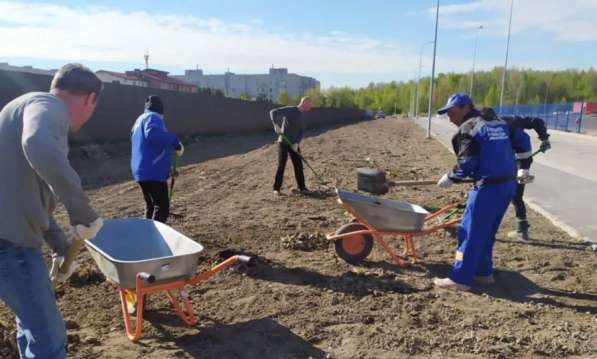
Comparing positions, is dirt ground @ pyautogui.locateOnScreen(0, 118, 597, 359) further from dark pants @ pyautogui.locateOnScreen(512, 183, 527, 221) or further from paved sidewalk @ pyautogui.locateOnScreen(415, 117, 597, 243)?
paved sidewalk @ pyautogui.locateOnScreen(415, 117, 597, 243)

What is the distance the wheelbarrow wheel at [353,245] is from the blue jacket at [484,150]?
127 cm

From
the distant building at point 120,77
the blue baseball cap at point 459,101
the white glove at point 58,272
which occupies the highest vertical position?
the distant building at point 120,77

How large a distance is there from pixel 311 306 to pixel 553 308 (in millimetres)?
2141

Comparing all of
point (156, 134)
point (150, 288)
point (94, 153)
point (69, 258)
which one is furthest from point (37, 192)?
point (94, 153)

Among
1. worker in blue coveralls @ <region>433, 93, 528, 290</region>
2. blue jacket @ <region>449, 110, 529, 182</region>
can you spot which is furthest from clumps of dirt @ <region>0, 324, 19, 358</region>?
blue jacket @ <region>449, 110, 529, 182</region>

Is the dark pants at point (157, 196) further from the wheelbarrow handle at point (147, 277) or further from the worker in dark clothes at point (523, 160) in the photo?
the worker in dark clothes at point (523, 160)

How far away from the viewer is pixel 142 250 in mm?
4082

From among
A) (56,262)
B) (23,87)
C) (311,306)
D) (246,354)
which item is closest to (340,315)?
(311,306)

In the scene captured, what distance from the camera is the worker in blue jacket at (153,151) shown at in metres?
4.97

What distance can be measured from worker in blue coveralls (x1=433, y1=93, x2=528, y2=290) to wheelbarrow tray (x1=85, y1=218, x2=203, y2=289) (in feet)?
8.19

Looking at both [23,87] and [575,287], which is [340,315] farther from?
[23,87]

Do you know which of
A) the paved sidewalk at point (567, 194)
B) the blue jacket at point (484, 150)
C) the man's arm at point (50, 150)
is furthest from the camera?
the paved sidewalk at point (567, 194)

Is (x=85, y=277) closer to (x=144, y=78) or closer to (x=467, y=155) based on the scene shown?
(x=467, y=155)

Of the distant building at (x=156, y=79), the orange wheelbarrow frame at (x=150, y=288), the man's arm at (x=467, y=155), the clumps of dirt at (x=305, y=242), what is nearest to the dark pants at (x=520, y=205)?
the man's arm at (x=467, y=155)
